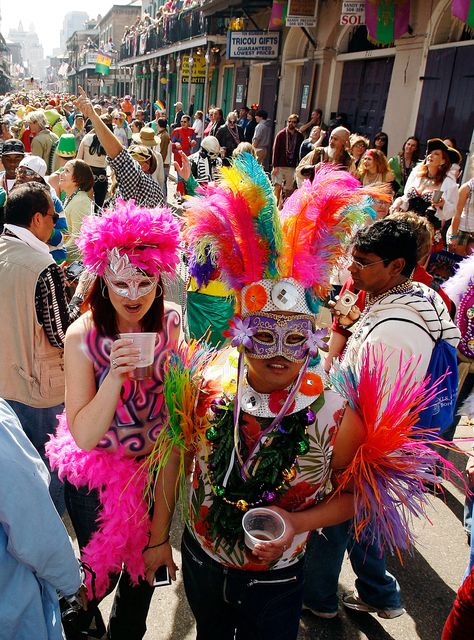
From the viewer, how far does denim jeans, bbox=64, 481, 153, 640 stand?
2.06 metres

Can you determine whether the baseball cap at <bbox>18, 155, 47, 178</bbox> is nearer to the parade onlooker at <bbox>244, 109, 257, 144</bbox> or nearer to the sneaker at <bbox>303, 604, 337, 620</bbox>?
the sneaker at <bbox>303, 604, 337, 620</bbox>

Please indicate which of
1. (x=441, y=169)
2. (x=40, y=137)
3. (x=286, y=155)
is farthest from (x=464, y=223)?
(x=40, y=137)

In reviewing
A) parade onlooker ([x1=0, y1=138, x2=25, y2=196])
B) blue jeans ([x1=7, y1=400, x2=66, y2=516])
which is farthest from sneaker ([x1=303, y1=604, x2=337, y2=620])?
parade onlooker ([x1=0, y1=138, x2=25, y2=196])

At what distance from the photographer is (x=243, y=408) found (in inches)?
66.5

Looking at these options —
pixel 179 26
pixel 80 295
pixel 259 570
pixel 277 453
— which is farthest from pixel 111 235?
pixel 179 26

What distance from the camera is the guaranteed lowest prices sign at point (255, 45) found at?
14.6 metres

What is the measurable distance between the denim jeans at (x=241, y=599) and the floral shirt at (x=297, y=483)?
0.04 metres

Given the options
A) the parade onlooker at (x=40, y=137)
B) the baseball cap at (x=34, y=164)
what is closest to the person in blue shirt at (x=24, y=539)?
the baseball cap at (x=34, y=164)

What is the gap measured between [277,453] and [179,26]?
27.3 m

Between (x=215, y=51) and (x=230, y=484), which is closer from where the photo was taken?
(x=230, y=484)

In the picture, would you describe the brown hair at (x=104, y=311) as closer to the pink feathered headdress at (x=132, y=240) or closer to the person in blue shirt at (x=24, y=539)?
the pink feathered headdress at (x=132, y=240)

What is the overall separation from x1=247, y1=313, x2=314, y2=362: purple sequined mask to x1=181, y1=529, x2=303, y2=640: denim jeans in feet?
2.44

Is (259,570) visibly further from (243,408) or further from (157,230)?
(157,230)

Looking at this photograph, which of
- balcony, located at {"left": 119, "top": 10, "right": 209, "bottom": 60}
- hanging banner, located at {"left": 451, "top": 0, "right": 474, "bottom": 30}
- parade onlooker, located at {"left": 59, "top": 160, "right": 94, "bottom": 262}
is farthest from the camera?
balcony, located at {"left": 119, "top": 10, "right": 209, "bottom": 60}
